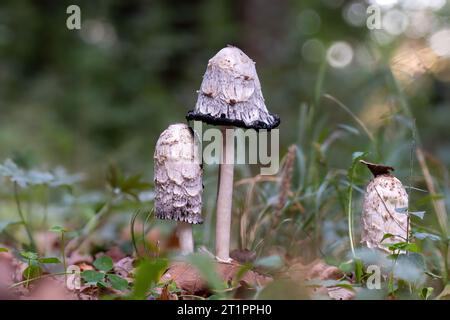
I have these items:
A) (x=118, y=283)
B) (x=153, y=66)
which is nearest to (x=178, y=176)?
(x=118, y=283)

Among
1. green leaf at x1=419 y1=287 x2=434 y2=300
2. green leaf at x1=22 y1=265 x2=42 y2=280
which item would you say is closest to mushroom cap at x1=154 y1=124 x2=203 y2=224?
green leaf at x1=22 y1=265 x2=42 y2=280

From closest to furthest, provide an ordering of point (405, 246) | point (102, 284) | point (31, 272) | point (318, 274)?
1. point (405, 246)
2. point (102, 284)
3. point (31, 272)
4. point (318, 274)

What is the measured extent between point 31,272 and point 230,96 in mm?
944

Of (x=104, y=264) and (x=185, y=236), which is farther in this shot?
(x=185, y=236)

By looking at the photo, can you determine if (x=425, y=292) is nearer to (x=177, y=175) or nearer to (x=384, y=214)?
(x=384, y=214)

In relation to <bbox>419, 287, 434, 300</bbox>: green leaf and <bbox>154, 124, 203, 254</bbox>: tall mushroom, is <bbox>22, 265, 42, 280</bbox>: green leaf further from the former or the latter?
<bbox>419, 287, 434, 300</bbox>: green leaf

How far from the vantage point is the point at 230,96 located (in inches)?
79.0

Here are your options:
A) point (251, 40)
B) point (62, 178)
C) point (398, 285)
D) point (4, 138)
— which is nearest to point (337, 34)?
point (251, 40)

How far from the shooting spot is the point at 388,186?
78.2 inches

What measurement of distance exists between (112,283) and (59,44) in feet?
29.6

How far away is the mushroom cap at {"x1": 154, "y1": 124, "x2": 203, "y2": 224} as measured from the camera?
2.08 m

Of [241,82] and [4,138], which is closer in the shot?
[241,82]

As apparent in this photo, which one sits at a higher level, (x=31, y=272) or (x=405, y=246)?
(x=405, y=246)

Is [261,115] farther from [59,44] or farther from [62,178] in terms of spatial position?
[59,44]
